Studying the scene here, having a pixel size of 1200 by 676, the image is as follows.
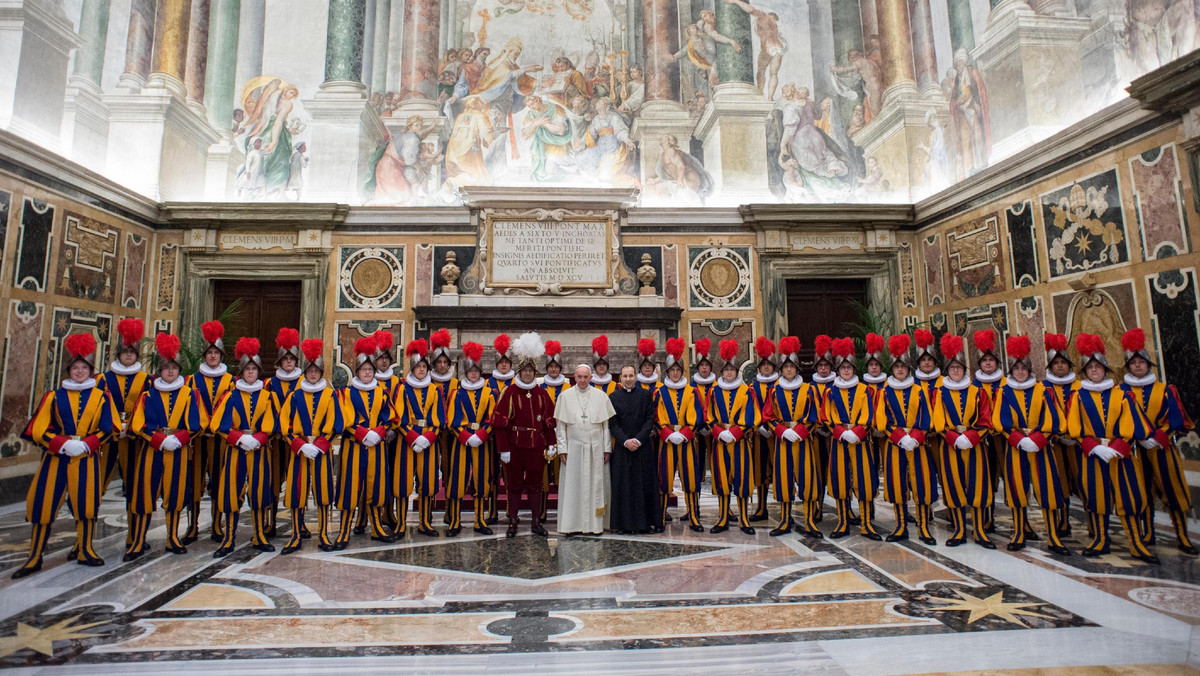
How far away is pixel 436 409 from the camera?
219 inches

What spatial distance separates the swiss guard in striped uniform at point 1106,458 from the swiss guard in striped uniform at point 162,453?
278 inches

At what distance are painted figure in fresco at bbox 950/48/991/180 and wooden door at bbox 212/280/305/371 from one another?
1067 centimetres

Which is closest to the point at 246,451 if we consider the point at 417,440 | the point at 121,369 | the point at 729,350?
the point at 121,369

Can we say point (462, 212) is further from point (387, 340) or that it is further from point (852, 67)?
point (852, 67)

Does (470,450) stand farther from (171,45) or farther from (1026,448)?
(171,45)

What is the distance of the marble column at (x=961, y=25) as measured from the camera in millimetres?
8945

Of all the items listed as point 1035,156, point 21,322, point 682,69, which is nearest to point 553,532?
point 21,322

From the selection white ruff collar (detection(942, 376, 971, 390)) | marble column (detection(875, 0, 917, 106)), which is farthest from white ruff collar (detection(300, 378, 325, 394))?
marble column (detection(875, 0, 917, 106))

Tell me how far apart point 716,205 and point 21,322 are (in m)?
9.41

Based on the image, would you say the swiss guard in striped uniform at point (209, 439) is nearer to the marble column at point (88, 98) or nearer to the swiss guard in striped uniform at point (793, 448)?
the swiss guard in striped uniform at point (793, 448)

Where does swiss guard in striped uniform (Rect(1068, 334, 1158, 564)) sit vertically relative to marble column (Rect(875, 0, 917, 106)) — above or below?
below

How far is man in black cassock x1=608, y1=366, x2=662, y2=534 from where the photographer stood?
5453 mm

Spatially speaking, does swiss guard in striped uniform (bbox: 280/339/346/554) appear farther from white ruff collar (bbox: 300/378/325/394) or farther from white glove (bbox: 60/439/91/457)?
white glove (bbox: 60/439/91/457)

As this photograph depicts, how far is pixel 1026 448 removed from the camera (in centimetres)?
469
